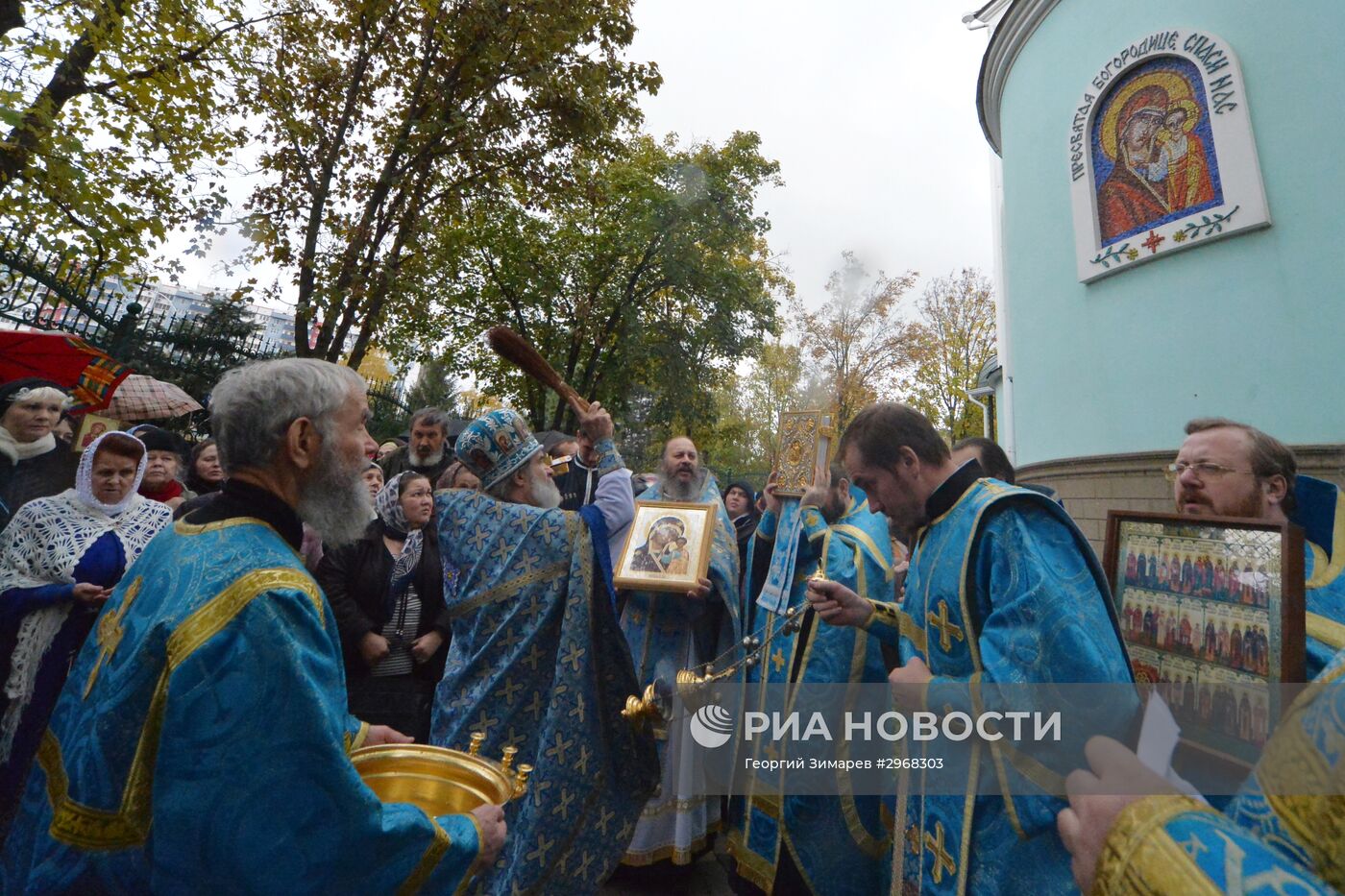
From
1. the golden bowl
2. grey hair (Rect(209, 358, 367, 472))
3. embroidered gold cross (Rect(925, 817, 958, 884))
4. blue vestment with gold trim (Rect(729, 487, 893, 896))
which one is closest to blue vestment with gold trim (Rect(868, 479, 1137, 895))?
embroidered gold cross (Rect(925, 817, 958, 884))

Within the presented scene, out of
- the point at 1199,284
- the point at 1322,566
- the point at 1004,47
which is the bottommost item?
the point at 1322,566

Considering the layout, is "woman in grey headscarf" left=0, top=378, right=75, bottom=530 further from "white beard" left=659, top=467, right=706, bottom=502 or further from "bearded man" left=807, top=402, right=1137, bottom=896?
"bearded man" left=807, top=402, right=1137, bottom=896

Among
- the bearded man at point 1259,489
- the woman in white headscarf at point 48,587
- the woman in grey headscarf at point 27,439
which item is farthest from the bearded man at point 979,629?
the woman in grey headscarf at point 27,439

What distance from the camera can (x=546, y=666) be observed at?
295cm

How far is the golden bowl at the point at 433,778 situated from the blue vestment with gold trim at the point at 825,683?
1489 mm

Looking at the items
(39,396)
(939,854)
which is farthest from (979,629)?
(39,396)

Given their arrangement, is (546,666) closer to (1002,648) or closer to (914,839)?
(914,839)

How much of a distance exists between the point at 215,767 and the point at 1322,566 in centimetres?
282

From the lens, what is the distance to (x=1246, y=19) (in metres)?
7.46

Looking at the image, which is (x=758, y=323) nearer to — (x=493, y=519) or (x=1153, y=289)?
(x=1153, y=289)

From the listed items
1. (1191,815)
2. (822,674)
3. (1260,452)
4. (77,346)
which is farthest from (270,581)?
(77,346)

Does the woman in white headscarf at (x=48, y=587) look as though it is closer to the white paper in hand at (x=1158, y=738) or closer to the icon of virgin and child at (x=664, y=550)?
the icon of virgin and child at (x=664, y=550)

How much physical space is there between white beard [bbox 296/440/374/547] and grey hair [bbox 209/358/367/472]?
0.33 ft

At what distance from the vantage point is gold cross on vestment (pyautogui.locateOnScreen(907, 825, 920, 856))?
2.10m
